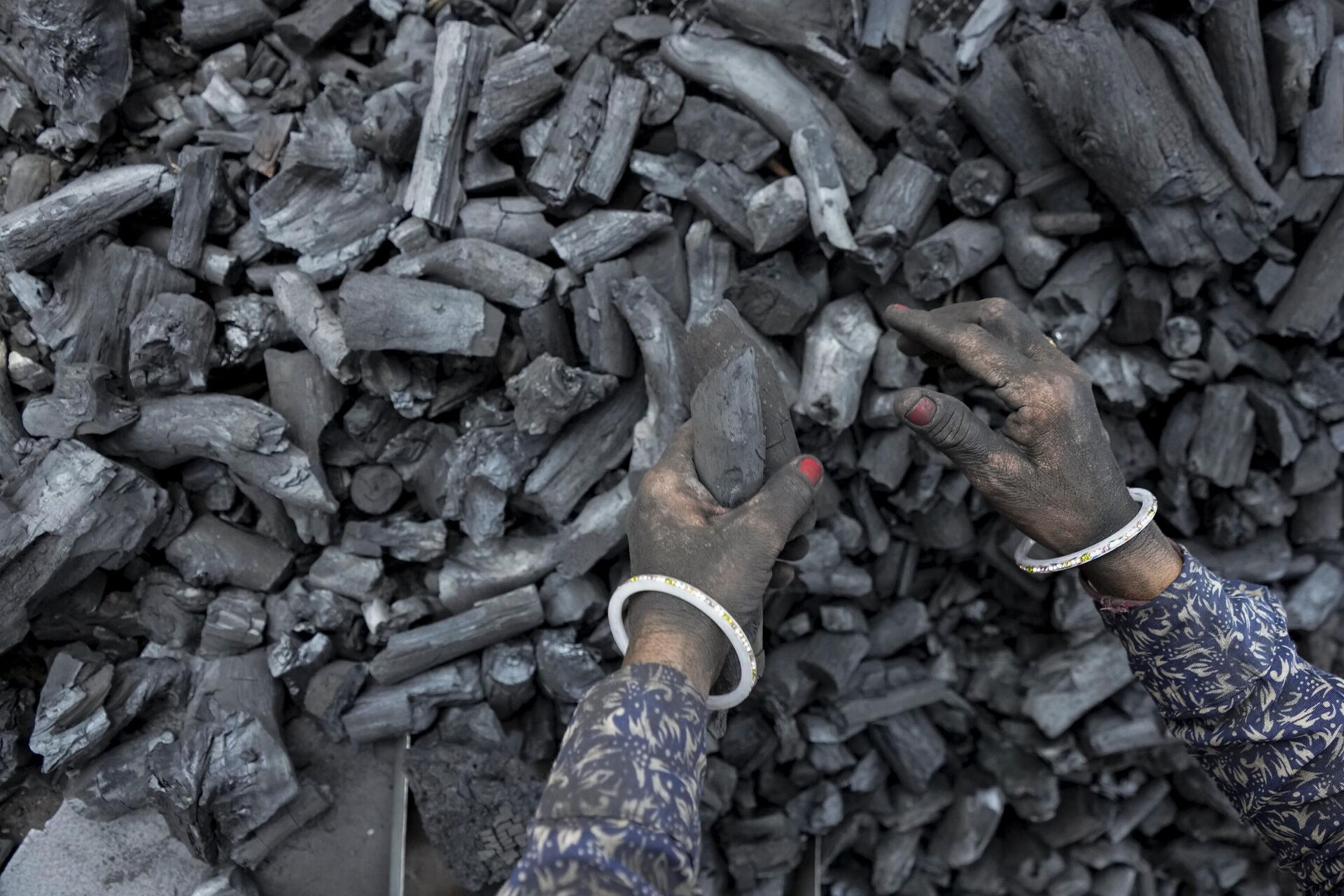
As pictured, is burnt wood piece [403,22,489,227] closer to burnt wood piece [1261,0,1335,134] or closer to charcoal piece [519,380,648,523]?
charcoal piece [519,380,648,523]

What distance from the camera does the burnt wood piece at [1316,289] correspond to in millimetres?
3207

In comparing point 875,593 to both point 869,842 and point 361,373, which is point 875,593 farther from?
point 361,373

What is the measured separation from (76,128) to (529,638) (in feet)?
8.86

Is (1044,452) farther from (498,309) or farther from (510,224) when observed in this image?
(510,224)

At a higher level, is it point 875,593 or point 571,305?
point 571,305

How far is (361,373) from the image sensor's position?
311 centimetres

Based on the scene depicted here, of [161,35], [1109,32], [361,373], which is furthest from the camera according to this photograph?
[161,35]

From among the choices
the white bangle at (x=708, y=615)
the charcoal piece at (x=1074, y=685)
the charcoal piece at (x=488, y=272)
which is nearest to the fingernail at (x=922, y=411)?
the white bangle at (x=708, y=615)

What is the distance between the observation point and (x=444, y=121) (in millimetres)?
3168

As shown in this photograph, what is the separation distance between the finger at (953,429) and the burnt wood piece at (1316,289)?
199 cm

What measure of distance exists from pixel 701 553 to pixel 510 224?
6.10 ft

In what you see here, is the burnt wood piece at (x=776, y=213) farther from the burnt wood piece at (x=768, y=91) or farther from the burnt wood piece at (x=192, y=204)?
the burnt wood piece at (x=192, y=204)

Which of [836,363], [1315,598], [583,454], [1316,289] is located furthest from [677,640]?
[1315,598]

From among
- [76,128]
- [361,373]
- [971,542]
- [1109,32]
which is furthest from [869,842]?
[76,128]
